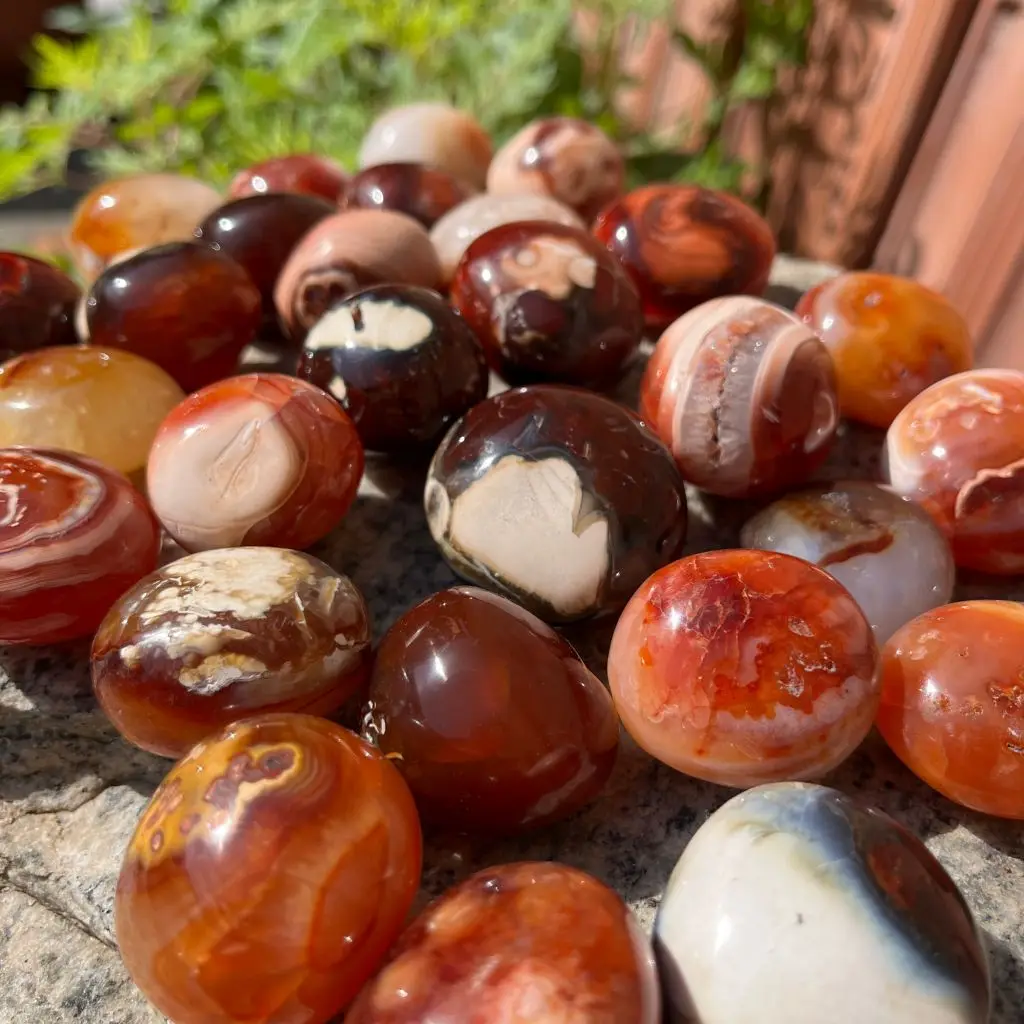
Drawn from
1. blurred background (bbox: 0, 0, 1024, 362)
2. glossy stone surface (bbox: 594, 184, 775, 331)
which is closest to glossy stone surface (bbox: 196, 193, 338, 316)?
glossy stone surface (bbox: 594, 184, 775, 331)

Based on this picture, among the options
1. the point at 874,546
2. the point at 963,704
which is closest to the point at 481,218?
the point at 874,546

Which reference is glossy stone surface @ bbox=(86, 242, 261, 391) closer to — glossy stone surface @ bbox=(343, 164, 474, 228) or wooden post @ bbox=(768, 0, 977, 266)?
glossy stone surface @ bbox=(343, 164, 474, 228)

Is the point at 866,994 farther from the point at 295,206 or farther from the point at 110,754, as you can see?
the point at 295,206

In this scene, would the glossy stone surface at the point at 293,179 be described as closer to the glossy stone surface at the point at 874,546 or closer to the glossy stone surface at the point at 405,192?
the glossy stone surface at the point at 405,192

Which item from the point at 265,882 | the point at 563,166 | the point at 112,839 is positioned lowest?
the point at 112,839

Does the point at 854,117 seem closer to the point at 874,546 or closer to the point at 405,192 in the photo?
the point at 405,192

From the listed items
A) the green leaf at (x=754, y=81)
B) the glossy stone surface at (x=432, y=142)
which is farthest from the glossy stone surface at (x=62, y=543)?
the green leaf at (x=754, y=81)
